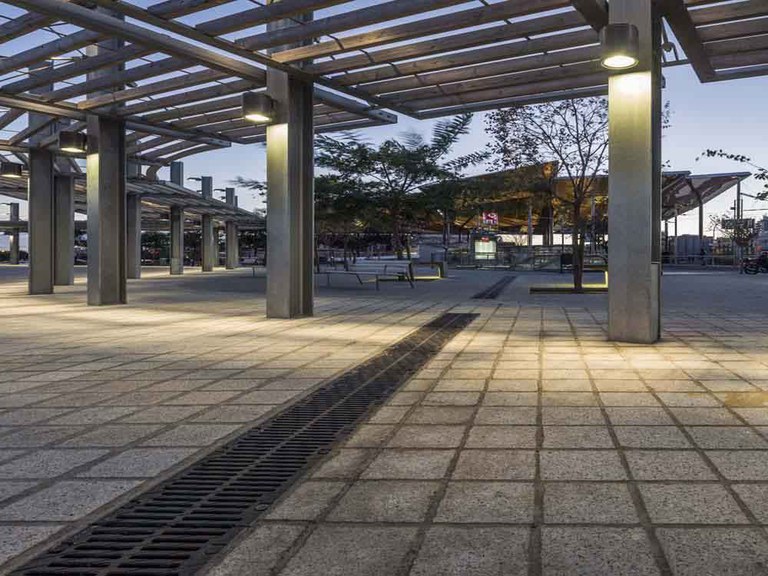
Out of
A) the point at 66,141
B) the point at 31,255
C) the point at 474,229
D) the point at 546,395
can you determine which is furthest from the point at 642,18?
the point at 474,229

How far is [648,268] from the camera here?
315 inches

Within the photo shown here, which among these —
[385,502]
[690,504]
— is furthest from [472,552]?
[690,504]

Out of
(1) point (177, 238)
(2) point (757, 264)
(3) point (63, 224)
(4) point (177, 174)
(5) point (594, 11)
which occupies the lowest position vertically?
(2) point (757, 264)

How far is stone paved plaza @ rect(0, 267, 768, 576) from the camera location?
2.39 metres

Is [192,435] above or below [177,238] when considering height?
below

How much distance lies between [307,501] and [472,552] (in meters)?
0.82

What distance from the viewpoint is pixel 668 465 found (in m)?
3.34

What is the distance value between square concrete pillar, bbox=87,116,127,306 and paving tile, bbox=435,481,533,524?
41.3ft

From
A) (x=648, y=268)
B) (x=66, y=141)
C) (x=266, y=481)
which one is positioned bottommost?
(x=266, y=481)

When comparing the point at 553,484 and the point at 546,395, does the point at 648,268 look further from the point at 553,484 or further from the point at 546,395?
the point at 553,484

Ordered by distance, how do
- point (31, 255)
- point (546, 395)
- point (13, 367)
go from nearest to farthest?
point (546, 395) → point (13, 367) → point (31, 255)

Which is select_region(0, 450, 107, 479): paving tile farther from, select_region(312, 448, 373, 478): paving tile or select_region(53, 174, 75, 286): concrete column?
select_region(53, 174, 75, 286): concrete column

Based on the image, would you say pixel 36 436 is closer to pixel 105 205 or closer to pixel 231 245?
pixel 105 205

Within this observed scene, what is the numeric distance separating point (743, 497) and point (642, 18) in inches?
258
